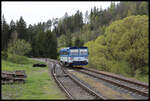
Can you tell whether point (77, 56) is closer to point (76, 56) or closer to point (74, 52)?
point (76, 56)

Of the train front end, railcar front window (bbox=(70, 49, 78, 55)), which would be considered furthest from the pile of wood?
railcar front window (bbox=(70, 49, 78, 55))

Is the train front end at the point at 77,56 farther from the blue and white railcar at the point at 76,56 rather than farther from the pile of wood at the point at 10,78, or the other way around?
the pile of wood at the point at 10,78

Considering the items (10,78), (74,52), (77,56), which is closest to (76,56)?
(77,56)

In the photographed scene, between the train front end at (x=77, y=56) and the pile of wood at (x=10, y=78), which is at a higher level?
the train front end at (x=77, y=56)

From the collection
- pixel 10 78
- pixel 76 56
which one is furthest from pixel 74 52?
pixel 10 78

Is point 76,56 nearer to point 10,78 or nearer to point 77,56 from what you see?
point 77,56

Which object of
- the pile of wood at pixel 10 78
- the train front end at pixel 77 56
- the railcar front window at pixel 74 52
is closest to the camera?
the pile of wood at pixel 10 78

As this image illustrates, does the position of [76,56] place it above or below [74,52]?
below

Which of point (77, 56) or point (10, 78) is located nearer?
point (10, 78)

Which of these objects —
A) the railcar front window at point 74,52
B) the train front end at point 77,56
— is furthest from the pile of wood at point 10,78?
the railcar front window at point 74,52

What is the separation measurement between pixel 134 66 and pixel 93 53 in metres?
7.22

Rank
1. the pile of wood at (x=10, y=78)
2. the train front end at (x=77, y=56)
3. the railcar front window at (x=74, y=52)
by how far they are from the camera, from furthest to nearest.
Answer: the railcar front window at (x=74, y=52) < the train front end at (x=77, y=56) < the pile of wood at (x=10, y=78)

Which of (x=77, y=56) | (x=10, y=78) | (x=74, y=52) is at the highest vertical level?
(x=74, y=52)

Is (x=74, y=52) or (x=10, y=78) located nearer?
(x=10, y=78)
